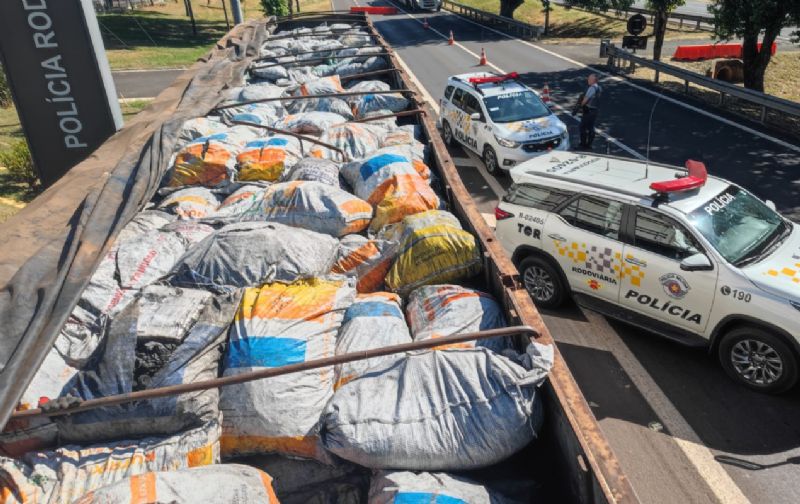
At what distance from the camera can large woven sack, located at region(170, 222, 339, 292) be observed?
14.8ft

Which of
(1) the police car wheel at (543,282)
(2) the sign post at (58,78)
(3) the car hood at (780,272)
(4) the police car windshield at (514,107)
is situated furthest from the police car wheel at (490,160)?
(2) the sign post at (58,78)

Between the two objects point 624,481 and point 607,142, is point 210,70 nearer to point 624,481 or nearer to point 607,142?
point 607,142

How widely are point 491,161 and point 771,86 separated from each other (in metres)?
12.8

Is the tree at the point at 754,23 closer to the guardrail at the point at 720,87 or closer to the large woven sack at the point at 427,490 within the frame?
the guardrail at the point at 720,87

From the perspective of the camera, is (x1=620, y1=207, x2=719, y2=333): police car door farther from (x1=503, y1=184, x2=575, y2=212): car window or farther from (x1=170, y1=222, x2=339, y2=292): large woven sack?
(x1=170, y1=222, x2=339, y2=292): large woven sack

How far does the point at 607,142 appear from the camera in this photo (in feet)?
43.3

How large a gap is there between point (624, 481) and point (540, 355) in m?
0.88

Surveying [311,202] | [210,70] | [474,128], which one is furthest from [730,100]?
[311,202]

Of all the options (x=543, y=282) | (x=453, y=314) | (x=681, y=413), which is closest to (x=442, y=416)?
(x=453, y=314)

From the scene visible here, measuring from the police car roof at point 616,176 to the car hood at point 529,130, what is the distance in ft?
11.4

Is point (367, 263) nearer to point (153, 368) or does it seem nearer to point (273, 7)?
point (153, 368)

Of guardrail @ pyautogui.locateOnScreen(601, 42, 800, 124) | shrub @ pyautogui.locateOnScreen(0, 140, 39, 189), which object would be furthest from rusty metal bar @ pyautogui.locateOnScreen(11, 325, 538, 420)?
guardrail @ pyautogui.locateOnScreen(601, 42, 800, 124)

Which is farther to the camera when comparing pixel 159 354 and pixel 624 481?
pixel 159 354

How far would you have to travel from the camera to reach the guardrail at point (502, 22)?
29.6 meters
